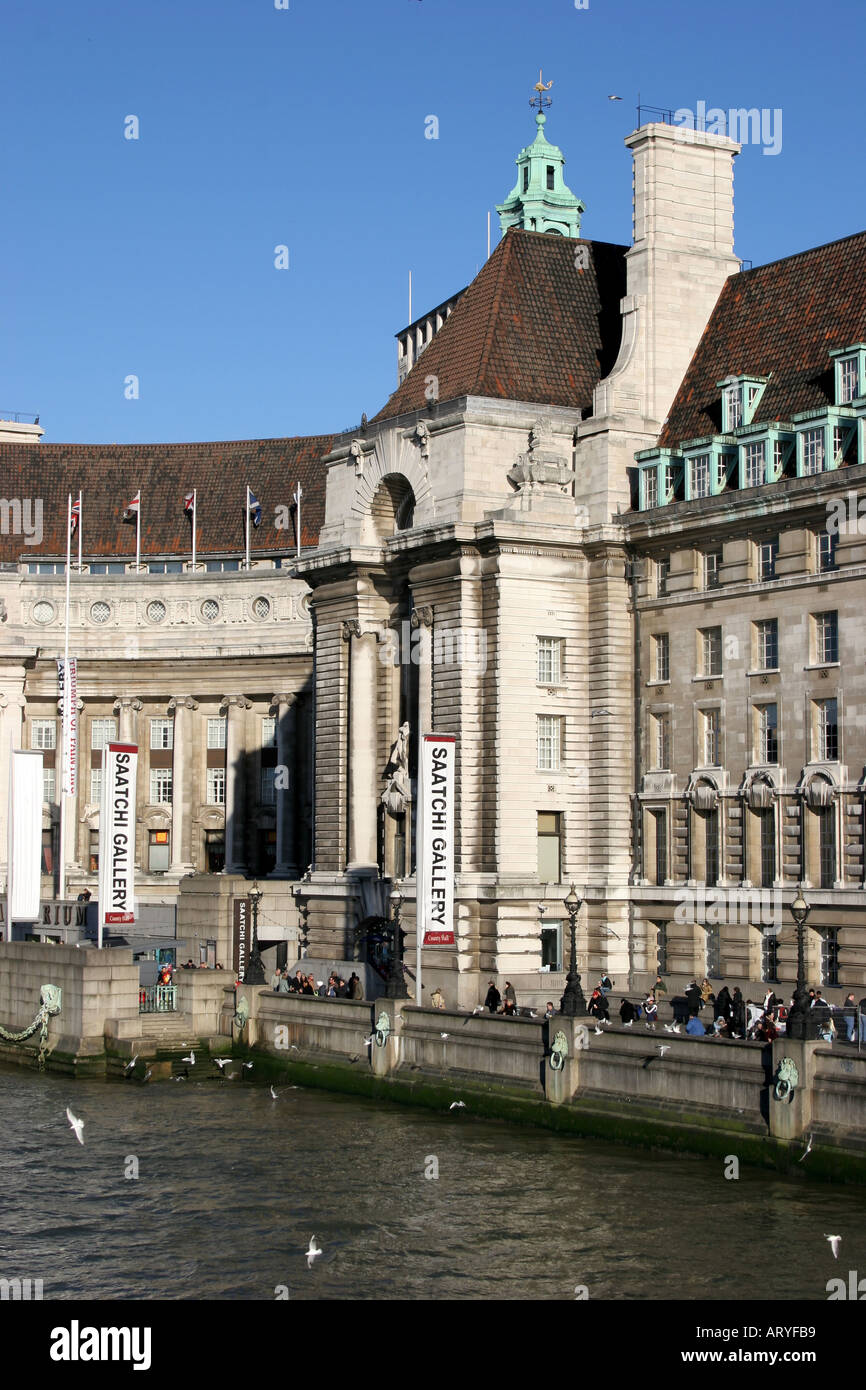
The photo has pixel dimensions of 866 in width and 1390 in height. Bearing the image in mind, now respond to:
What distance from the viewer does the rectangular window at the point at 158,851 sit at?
118 metres

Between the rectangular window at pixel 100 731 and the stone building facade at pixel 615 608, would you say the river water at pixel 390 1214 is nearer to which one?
the stone building facade at pixel 615 608

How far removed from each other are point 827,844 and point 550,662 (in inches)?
531

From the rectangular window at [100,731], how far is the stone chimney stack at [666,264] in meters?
51.9

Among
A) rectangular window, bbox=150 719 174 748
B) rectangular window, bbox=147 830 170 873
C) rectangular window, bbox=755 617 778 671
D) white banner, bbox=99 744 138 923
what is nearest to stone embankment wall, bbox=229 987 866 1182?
white banner, bbox=99 744 138 923

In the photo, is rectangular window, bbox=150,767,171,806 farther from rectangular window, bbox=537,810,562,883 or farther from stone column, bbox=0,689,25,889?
rectangular window, bbox=537,810,562,883

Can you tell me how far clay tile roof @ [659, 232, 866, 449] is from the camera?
69.3 meters

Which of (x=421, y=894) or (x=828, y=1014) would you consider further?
(x=421, y=894)
